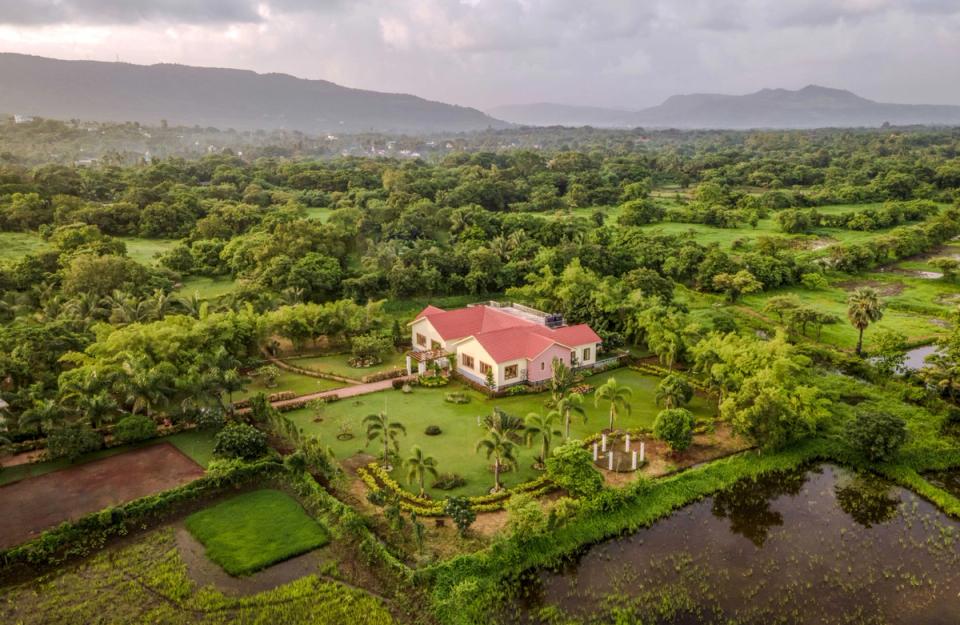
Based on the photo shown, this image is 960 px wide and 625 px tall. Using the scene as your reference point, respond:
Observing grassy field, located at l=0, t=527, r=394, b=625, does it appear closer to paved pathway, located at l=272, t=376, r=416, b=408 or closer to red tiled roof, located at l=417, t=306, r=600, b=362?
paved pathway, located at l=272, t=376, r=416, b=408

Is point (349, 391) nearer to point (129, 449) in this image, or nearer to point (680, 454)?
point (129, 449)

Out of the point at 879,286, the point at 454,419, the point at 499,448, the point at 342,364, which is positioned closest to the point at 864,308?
the point at 879,286

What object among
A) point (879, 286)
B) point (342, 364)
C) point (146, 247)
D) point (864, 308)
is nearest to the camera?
point (864, 308)

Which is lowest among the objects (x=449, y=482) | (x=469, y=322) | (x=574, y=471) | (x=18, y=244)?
(x=449, y=482)

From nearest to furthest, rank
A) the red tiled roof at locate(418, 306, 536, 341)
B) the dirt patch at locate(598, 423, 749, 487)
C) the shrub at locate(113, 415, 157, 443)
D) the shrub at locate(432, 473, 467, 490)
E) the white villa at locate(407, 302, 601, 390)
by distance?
1. the shrub at locate(432, 473, 467, 490)
2. the dirt patch at locate(598, 423, 749, 487)
3. the shrub at locate(113, 415, 157, 443)
4. the white villa at locate(407, 302, 601, 390)
5. the red tiled roof at locate(418, 306, 536, 341)

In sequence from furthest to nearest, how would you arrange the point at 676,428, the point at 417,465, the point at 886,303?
1. the point at 886,303
2. the point at 676,428
3. the point at 417,465

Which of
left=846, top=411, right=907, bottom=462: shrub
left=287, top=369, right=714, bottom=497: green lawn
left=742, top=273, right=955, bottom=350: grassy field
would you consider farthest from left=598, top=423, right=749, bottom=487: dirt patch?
left=742, top=273, right=955, bottom=350: grassy field

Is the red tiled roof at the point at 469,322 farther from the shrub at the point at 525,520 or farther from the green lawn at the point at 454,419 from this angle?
the shrub at the point at 525,520
